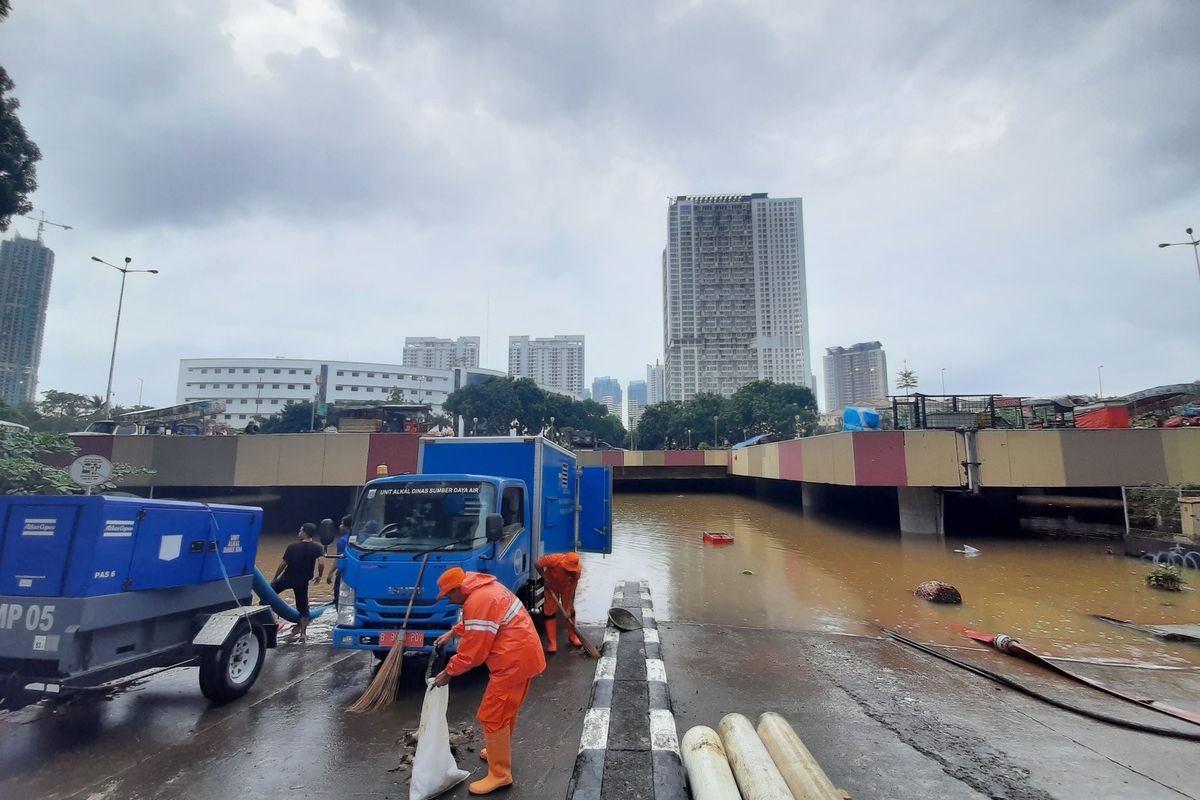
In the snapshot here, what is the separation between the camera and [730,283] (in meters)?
119

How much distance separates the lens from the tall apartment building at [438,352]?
145m

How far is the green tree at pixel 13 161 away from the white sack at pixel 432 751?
600 inches

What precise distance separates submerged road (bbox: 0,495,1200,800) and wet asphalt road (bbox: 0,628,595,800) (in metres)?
0.02

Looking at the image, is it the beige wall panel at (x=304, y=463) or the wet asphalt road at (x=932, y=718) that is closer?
the wet asphalt road at (x=932, y=718)

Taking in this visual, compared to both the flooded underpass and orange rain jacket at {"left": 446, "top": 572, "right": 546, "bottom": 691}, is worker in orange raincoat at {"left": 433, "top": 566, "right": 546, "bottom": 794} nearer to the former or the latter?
orange rain jacket at {"left": 446, "top": 572, "right": 546, "bottom": 691}

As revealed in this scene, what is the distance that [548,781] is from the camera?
3682 millimetres

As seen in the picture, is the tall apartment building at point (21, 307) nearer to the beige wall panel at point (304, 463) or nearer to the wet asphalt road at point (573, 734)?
the beige wall panel at point (304, 463)

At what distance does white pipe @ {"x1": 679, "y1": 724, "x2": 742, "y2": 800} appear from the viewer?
3.17 metres

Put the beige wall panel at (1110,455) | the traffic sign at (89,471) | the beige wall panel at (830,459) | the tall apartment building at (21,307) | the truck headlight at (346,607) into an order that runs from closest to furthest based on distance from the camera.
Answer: the truck headlight at (346,607)
the traffic sign at (89,471)
the beige wall panel at (1110,455)
the beige wall panel at (830,459)
the tall apartment building at (21,307)

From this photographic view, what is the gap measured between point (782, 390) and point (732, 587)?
5991 centimetres

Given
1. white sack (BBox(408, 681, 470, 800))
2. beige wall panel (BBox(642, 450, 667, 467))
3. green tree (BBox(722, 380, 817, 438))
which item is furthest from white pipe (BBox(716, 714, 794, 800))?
green tree (BBox(722, 380, 817, 438))

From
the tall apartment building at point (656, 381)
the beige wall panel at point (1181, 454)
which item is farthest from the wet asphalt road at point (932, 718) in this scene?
the tall apartment building at point (656, 381)

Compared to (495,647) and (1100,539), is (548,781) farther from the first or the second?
(1100,539)

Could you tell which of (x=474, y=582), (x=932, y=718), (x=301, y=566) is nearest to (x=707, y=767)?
(x=474, y=582)
